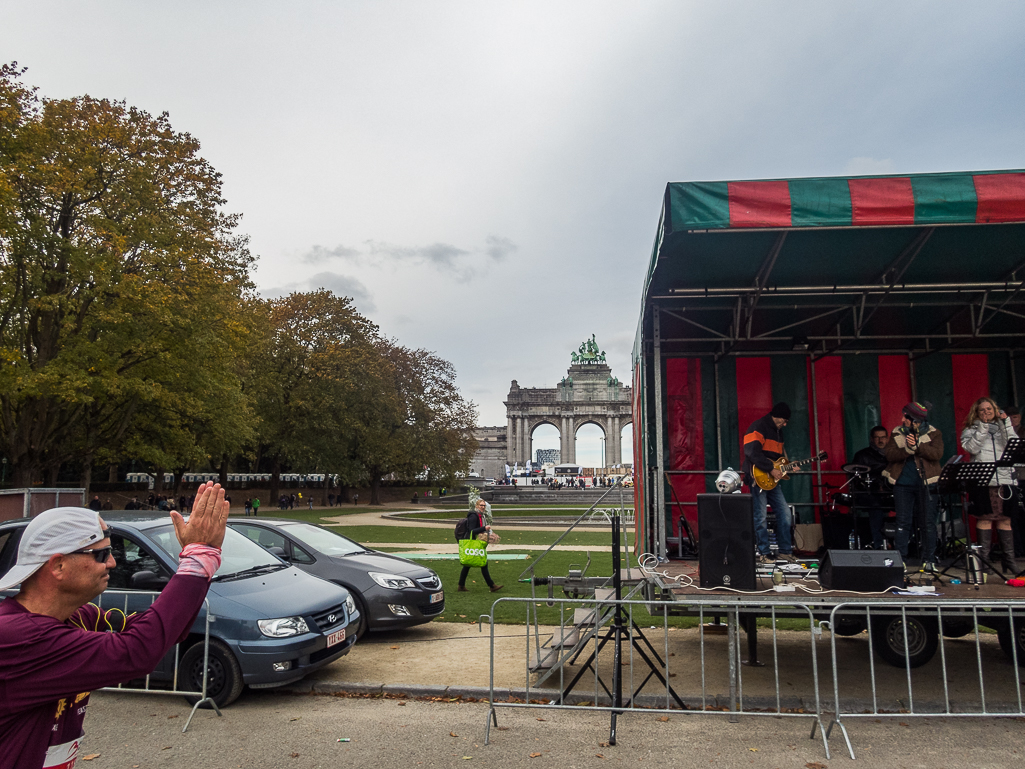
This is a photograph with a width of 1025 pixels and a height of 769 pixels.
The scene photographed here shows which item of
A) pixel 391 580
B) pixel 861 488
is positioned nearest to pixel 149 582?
pixel 391 580

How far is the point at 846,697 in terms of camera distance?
596 centimetres

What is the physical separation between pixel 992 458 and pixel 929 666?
7.52 feet

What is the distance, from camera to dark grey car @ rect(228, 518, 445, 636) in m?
8.34

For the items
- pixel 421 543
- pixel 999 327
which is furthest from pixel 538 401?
pixel 999 327

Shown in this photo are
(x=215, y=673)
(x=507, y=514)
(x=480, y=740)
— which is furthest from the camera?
(x=507, y=514)

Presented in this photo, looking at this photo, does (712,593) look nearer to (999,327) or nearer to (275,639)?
(275,639)

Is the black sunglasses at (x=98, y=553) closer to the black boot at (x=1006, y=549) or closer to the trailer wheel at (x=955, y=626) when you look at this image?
the trailer wheel at (x=955, y=626)

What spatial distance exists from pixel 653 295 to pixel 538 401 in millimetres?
93554

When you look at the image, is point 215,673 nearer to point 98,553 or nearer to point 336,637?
point 336,637

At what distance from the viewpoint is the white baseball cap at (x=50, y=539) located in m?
2.07

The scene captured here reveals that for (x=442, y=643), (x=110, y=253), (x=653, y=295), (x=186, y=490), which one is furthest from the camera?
(x=186, y=490)

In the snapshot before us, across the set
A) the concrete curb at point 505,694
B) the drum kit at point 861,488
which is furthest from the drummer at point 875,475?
the concrete curb at point 505,694

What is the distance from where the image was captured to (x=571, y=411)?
10200 cm

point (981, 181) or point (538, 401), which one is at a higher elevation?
point (538, 401)
